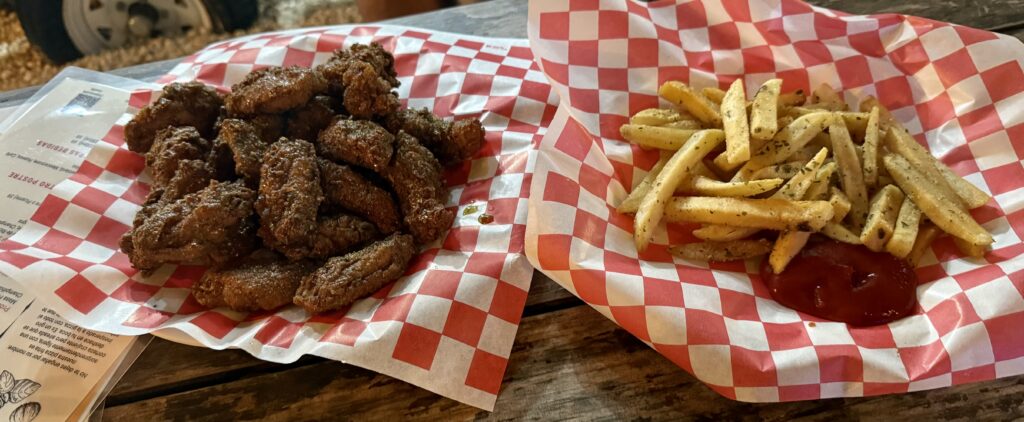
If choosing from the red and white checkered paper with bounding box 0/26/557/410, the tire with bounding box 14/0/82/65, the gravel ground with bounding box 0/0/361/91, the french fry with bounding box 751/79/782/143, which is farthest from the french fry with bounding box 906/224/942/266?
the tire with bounding box 14/0/82/65

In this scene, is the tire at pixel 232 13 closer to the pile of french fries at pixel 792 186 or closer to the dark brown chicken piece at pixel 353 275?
the dark brown chicken piece at pixel 353 275

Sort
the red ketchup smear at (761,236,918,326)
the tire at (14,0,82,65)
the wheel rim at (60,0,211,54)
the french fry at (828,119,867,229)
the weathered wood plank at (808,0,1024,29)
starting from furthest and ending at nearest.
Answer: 1. the wheel rim at (60,0,211,54)
2. the tire at (14,0,82,65)
3. the weathered wood plank at (808,0,1024,29)
4. the french fry at (828,119,867,229)
5. the red ketchup smear at (761,236,918,326)

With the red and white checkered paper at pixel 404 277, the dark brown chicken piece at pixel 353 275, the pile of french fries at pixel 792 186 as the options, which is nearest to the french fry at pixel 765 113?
the pile of french fries at pixel 792 186

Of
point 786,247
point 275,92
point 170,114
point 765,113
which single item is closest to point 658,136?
point 765,113

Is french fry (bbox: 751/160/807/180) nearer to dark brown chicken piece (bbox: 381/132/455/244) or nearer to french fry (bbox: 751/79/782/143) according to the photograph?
french fry (bbox: 751/79/782/143)

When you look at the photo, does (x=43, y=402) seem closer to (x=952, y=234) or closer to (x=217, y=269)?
(x=217, y=269)
